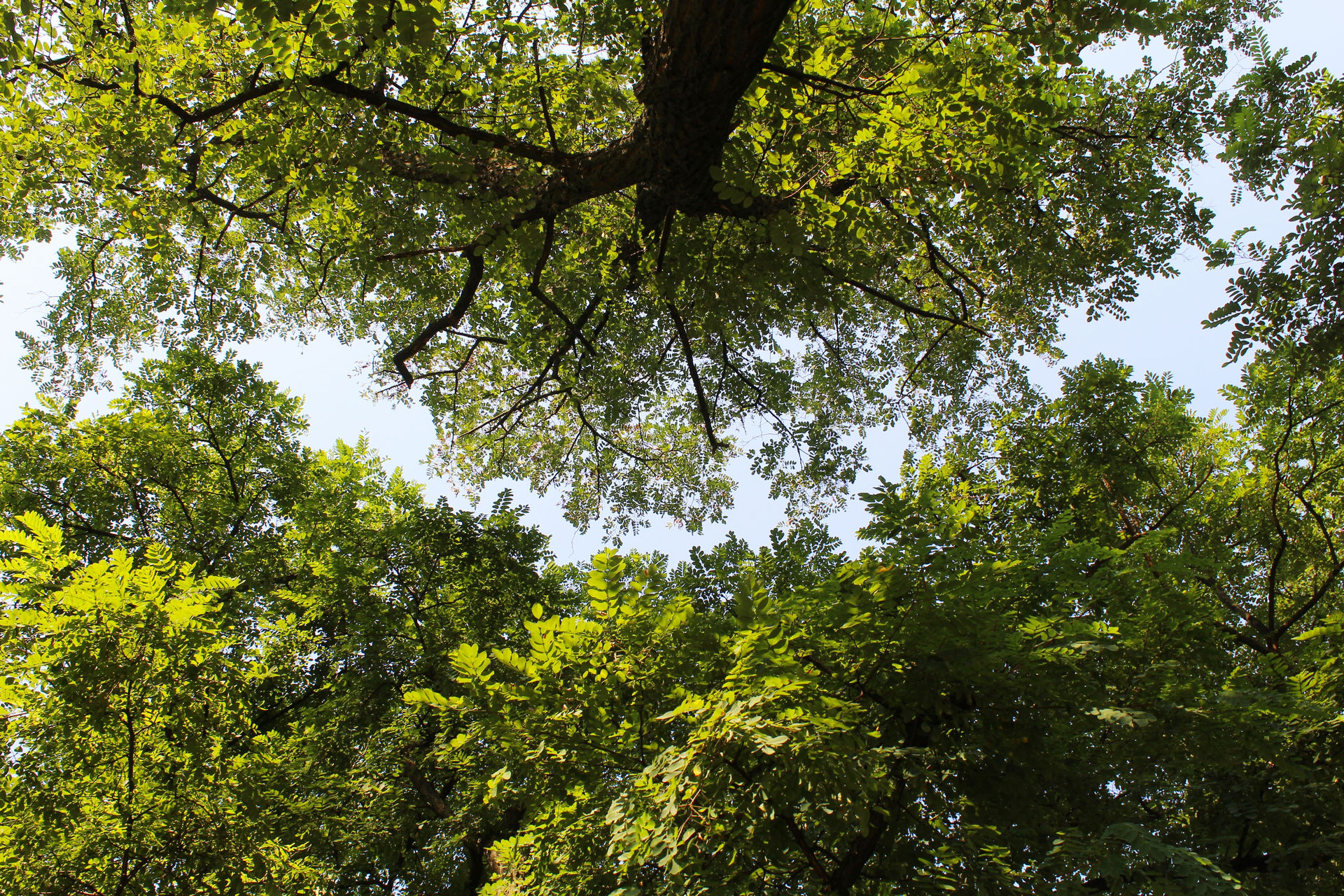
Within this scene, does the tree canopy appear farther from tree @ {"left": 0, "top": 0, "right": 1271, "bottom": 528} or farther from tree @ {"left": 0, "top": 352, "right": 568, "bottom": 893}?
tree @ {"left": 0, "top": 0, "right": 1271, "bottom": 528}

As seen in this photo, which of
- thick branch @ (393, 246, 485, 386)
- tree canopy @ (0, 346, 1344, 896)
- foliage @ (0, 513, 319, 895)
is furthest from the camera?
thick branch @ (393, 246, 485, 386)

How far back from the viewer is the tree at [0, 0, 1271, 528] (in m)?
4.46

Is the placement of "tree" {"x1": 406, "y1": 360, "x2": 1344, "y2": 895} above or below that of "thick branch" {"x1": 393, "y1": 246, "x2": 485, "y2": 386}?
below

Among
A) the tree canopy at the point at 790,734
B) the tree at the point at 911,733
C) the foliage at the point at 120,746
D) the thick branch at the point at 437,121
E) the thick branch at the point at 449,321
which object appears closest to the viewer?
the tree at the point at 911,733

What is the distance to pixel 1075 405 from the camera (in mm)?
7539

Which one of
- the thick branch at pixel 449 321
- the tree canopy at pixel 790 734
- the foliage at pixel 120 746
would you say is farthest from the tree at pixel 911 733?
the thick branch at pixel 449 321

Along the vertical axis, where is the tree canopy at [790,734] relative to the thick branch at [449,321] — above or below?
below

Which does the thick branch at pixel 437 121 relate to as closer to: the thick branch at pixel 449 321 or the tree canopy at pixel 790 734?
the thick branch at pixel 449 321

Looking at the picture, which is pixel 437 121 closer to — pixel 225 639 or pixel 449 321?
pixel 449 321

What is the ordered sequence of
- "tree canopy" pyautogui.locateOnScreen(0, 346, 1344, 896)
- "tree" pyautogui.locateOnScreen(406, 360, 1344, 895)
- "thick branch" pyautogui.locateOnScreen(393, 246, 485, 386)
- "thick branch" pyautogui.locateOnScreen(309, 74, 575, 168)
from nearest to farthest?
"tree" pyautogui.locateOnScreen(406, 360, 1344, 895) → "tree canopy" pyautogui.locateOnScreen(0, 346, 1344, 896) → "thick branch" pyautogui.locateOnScreen(309, 74, 575, 168) → "thick branch" pyautogui.locateOnScreen(393, 246, 485, 386)

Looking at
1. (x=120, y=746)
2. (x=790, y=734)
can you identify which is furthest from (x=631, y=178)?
(x=120, y=746)

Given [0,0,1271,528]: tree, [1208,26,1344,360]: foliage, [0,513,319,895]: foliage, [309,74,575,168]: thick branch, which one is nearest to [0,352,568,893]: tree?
[0,513,319,895]: foliage

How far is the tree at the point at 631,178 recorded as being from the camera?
4465mm

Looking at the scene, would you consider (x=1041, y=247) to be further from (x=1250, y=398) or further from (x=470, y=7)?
(x=470, y=7)
